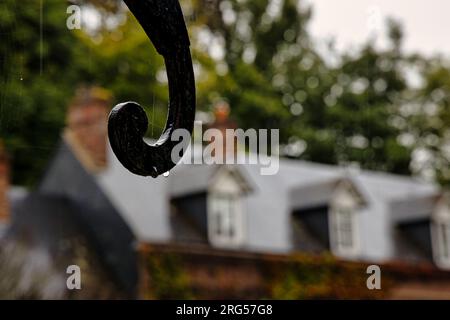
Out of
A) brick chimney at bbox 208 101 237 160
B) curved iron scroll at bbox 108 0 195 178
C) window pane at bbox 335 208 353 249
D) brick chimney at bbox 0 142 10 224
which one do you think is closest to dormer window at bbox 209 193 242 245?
brick chimney at bbox 208 101 237 160

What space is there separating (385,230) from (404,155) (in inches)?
116

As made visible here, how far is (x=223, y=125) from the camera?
14.6 metres

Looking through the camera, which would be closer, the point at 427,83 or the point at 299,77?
the point at 299,77

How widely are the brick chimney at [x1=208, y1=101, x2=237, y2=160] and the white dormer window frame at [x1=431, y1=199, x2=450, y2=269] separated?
7.38 metres

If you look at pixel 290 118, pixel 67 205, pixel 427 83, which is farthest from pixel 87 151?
pixel 427 83

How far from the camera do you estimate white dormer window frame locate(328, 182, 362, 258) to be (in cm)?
1958

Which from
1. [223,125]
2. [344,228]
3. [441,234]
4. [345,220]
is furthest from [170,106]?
[441,234]

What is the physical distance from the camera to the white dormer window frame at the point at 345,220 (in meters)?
19.6

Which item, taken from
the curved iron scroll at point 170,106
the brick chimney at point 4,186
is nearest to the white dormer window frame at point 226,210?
the brick chimney at point 4,186

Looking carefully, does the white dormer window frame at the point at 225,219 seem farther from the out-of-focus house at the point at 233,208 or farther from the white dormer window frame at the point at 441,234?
the white dormer window frame at the point at 441,234

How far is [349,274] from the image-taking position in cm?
1773
